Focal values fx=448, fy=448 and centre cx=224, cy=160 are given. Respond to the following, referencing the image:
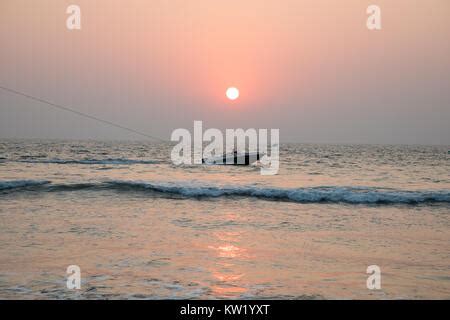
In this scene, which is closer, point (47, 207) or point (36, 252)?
point (36, 252)

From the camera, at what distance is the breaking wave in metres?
20.0

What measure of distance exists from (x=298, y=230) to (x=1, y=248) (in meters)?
7.30

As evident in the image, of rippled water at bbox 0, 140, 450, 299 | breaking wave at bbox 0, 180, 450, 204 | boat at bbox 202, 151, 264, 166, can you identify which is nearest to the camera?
rippled water at bbox 0, 140, 450, 299

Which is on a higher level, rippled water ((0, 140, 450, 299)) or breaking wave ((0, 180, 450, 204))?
rippled water ((0, 140, 450, 299))

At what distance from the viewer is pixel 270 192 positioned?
2159cm

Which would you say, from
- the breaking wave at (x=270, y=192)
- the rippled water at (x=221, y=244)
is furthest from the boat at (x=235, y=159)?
the rippled water at (x=221, y=244)

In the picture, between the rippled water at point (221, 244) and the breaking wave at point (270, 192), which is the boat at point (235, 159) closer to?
the breaking wave at point (270, 192)

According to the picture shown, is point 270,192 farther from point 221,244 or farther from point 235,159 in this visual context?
point 235,159

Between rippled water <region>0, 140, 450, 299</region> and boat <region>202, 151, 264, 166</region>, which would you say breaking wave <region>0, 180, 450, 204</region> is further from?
boat <region>202, 151, 264, 166</region>

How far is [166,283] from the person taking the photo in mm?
7367

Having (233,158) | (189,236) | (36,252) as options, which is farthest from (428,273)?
(233,158)

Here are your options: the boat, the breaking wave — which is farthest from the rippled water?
the boat
